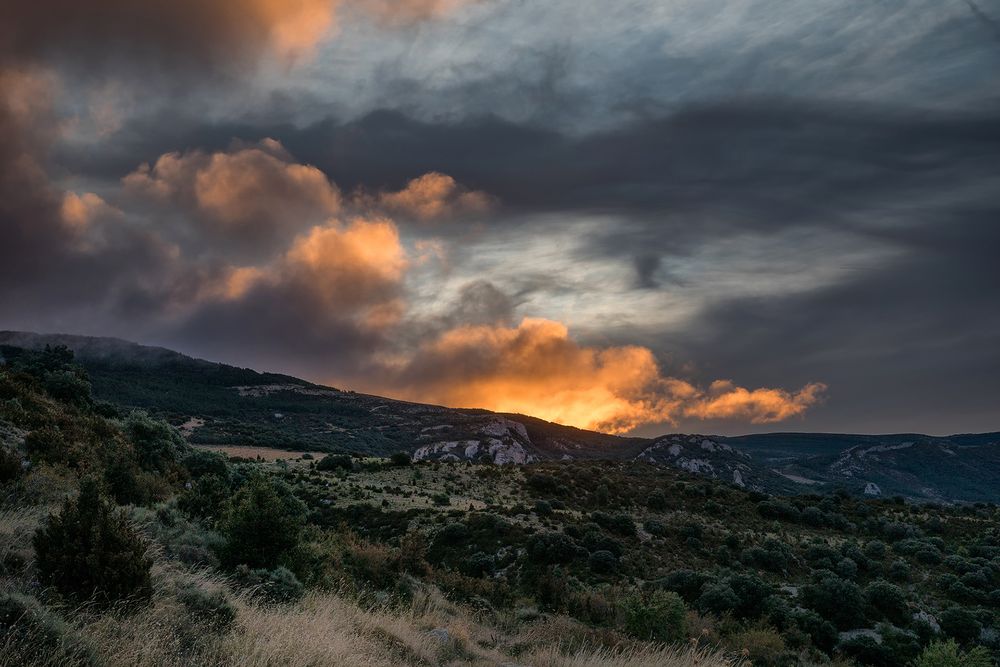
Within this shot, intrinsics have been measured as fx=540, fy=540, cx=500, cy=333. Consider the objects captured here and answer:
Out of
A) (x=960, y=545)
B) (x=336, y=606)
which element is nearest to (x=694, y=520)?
(x=960, y=545)

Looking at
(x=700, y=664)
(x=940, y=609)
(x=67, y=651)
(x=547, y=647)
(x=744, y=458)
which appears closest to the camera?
(x=67, y=651)

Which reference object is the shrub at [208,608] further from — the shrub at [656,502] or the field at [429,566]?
the shrub at [656,502]

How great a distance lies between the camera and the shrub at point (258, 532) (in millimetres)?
13555

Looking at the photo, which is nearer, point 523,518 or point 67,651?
point 67,651

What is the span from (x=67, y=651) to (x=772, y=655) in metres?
19.9

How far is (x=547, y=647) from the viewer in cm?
1197

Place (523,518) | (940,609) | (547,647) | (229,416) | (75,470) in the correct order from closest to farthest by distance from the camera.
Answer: (547,647) → (75,470) → (940,609) → (523,518) → (229,416)

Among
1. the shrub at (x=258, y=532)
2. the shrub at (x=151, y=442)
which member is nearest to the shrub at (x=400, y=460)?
the shrub at (x=151, y=442)

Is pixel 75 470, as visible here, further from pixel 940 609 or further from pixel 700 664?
pixel 940 609

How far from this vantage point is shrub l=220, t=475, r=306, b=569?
13.6m

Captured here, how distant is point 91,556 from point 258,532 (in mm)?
6185

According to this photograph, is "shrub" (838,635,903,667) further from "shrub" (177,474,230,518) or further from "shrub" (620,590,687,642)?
"shrub" (177,474,230,518)

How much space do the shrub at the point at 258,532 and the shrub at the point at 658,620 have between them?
9644mm

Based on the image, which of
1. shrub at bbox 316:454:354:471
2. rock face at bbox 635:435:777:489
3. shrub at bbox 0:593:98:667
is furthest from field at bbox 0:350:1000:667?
rock face at bbox 635:435:777:489
